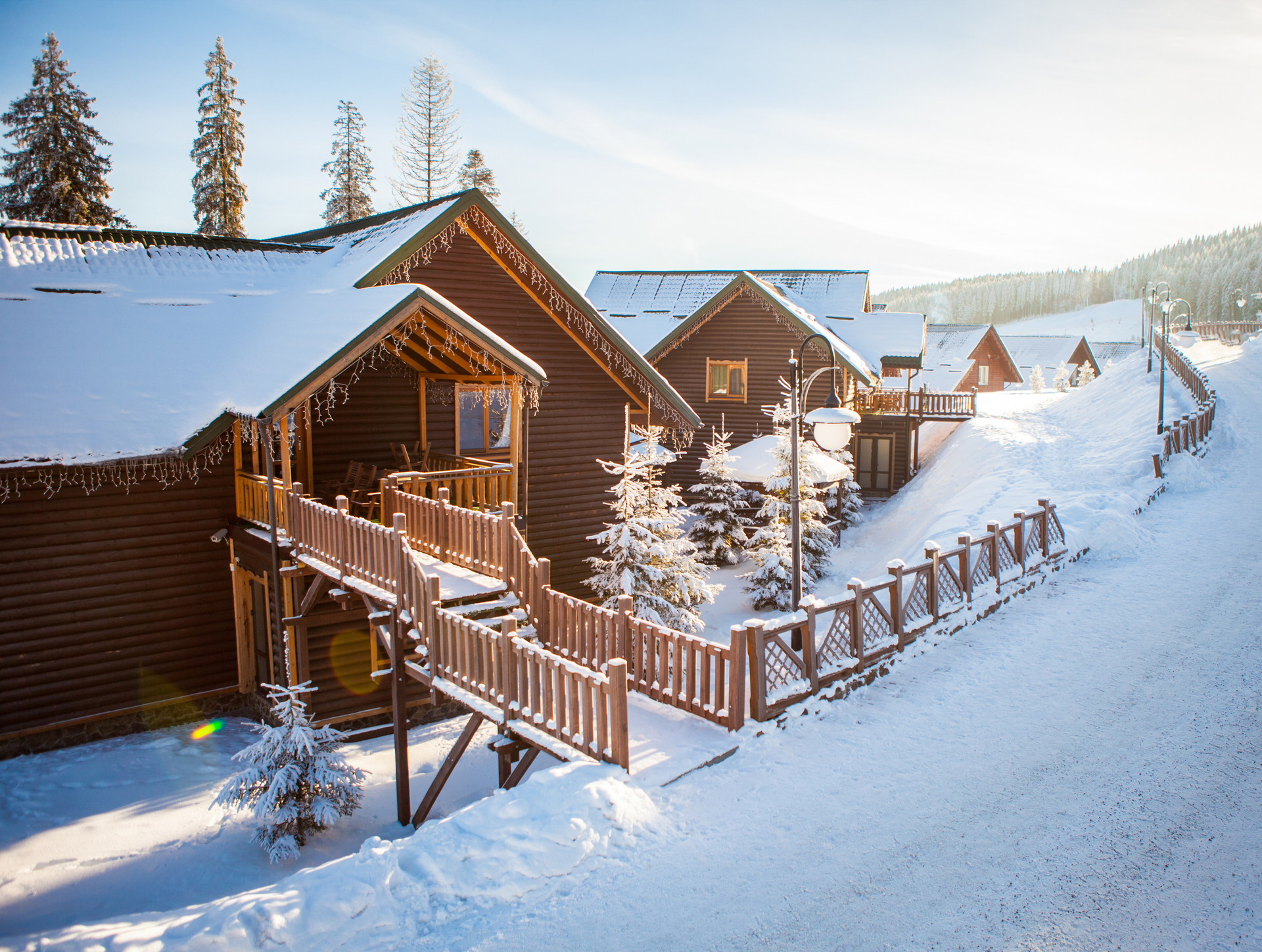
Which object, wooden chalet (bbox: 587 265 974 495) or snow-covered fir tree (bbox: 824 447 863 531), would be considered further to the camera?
wooden chalet (bbox: 587 265 974 495)

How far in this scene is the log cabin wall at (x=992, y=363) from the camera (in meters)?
54.0

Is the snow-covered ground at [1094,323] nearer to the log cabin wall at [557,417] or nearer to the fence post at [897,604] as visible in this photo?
the log cabin wall at [557,417]

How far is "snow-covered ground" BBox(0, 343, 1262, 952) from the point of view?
18.4 feet

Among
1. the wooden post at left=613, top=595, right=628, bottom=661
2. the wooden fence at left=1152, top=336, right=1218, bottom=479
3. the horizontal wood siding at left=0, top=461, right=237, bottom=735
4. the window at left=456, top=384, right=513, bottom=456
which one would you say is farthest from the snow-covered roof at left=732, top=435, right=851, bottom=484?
the horizontal wood siding at left=0, top=461, right=237, bottom=735

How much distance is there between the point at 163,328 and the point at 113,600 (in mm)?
4986

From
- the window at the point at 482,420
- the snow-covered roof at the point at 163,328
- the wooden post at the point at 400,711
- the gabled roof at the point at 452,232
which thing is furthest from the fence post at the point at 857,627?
the window at the point at 482,420

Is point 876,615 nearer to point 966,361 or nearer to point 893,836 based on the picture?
point 893,836

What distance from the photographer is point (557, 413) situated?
1692cm

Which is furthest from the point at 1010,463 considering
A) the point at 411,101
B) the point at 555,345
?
the point at 411,101

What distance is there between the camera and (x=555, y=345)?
16828mm

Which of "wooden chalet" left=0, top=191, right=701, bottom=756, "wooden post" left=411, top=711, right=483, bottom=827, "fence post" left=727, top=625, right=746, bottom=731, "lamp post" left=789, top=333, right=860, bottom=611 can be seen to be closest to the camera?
"fence post" left=727, top=625, right=746, bottom=731

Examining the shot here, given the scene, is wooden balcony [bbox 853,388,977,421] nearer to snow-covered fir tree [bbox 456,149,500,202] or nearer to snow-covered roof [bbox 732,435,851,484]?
snow-covered roof [bbox 732,435,851,484]

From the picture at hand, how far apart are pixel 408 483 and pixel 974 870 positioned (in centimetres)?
950

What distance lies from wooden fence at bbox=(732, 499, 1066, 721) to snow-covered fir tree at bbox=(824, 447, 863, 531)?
10986 millimetres
